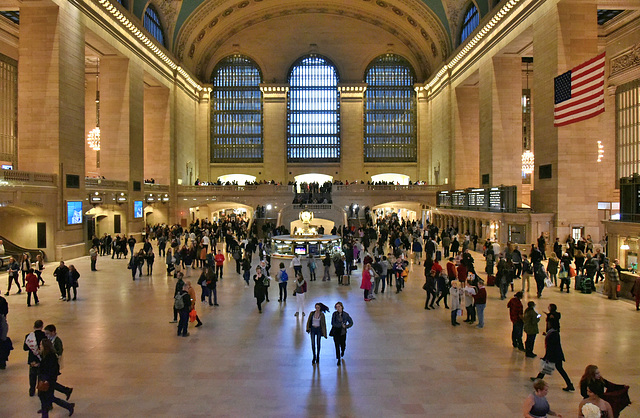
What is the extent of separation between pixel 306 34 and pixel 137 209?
23.7 metres

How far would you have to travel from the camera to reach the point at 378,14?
39.4m

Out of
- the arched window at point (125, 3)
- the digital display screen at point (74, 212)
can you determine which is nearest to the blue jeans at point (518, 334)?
the digital display screen at point (74, 212)

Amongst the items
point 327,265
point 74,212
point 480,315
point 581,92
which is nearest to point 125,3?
point 74,212

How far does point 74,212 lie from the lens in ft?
66.0

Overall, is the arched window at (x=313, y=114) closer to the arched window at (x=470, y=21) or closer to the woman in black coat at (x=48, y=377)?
the arched window at (x=470, y=21)

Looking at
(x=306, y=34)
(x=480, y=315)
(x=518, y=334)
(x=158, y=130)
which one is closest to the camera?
(x=518, y=334)

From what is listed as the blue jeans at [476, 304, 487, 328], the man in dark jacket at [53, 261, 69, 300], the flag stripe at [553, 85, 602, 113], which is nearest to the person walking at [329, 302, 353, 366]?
the blue jeans at [476, 304, 487, 328]

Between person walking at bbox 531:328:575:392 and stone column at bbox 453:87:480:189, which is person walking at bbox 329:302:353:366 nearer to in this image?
person walking at bbox 531:328:575:392

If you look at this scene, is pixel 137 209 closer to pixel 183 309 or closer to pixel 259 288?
pixel 259 288

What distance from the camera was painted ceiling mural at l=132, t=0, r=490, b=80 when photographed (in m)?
32.7

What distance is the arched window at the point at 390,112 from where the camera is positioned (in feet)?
140

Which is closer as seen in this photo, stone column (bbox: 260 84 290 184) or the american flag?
the american flag

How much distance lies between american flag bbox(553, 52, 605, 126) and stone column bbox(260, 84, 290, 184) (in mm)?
28120

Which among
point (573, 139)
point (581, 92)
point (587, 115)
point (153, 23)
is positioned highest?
point (153, 23)
